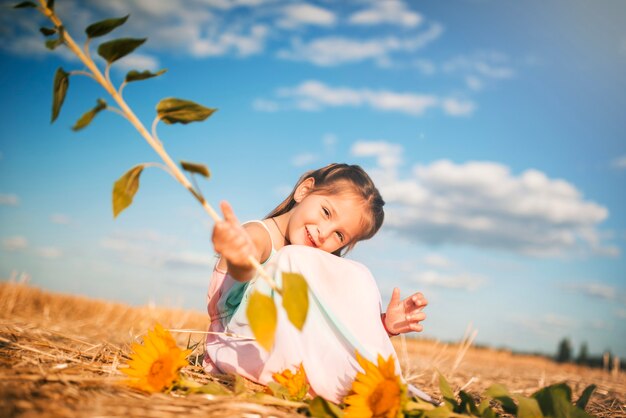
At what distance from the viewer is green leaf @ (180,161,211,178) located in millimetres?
1035

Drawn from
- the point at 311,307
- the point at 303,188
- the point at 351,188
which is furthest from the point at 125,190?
the point at 303,188

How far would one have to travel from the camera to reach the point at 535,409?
1346mm

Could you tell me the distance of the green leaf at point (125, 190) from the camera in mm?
1098

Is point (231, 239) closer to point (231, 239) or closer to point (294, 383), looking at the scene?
point (231, 239)

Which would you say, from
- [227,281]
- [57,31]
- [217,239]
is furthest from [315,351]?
[57,31]

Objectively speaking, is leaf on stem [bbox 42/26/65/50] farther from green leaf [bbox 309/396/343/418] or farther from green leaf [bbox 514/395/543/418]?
green leaf [bbox 514/395/543/418]

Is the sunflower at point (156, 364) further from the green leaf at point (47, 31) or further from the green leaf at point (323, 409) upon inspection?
the green leaf at point (47, 31)

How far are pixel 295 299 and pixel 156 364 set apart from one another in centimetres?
68

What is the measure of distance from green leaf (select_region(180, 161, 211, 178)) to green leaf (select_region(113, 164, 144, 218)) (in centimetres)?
16

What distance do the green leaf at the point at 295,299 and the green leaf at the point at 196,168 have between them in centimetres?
33

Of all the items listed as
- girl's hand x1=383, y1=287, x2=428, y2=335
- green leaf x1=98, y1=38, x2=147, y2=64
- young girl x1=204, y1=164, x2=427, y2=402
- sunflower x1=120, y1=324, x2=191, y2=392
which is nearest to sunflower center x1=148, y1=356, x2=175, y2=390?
sunflower x1=120, y1=324, x2=191, y2=392

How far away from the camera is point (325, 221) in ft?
8.40

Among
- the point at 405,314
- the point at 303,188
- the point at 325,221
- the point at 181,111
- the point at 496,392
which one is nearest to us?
the point at 181,111

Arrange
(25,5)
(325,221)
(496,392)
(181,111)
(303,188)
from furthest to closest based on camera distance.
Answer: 1. (303,188)
2. (325,221)
3. (496,392)
4. (181,111)
5. (25,5)
